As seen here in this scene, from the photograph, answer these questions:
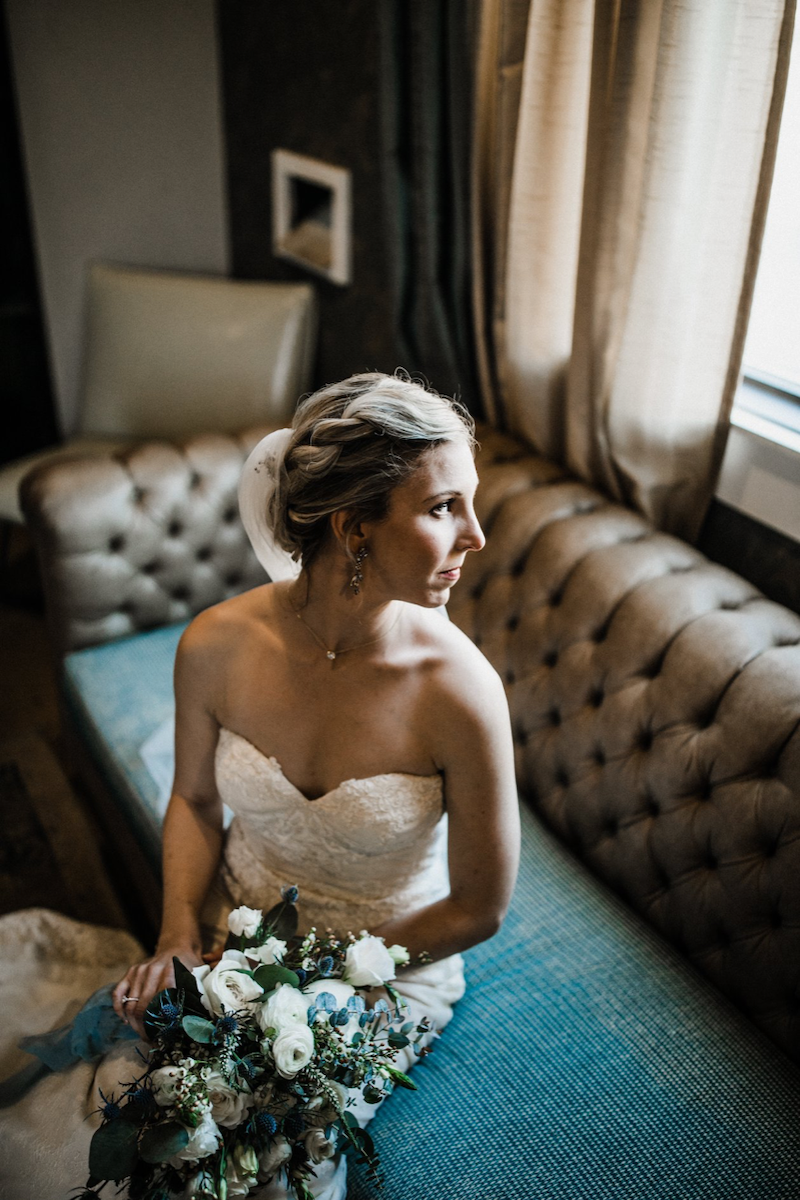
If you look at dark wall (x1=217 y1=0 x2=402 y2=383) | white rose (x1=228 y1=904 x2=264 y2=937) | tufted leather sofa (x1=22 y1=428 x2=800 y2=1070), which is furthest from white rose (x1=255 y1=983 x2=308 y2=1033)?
dark wall (x1=217 y1=0 x2=402 y2=383)

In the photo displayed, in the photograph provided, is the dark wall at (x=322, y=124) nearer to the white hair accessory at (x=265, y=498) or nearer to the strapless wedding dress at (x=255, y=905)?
the white hair accessory at (x=265, y=498)

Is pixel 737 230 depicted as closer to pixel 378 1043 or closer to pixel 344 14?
pixel 378 1043

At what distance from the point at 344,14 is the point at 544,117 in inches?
48.6

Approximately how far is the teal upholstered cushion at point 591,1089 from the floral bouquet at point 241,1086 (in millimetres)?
290

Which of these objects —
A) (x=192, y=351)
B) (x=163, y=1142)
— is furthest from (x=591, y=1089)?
(x=192, y=351)

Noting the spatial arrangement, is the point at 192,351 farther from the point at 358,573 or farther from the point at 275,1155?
the point at 275,1155

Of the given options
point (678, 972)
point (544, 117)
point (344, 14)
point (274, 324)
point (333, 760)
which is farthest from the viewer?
point (274, 324)

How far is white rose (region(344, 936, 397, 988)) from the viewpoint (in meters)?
1.26

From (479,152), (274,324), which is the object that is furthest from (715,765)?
(274,324)

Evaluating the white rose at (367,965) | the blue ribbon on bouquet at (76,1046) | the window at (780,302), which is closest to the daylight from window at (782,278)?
the window at (780,302)

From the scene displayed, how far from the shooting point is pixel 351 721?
60.1 inches

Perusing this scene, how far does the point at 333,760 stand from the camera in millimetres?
1533

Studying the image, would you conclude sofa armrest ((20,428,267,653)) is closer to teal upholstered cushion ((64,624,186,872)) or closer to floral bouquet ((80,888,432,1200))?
teal upholstered cushion ((64,624,186,872))

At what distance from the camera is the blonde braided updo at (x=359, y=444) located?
1.31 meters
